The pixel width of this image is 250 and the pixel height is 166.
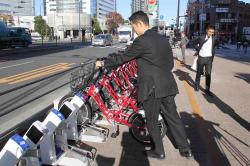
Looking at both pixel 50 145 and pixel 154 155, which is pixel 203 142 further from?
pixel 50 145

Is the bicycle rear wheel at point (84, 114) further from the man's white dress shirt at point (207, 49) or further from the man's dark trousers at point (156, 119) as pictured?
the man's white dress shirt at point (207, 49)

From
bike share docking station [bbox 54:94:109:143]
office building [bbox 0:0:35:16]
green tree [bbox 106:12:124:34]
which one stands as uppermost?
office building [bbox 0:0:35:16]

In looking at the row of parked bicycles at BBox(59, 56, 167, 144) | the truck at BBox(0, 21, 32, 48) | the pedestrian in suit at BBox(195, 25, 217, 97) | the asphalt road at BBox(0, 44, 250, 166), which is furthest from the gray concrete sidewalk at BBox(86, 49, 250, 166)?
the truck at BBox(0, 21, 32, 48)

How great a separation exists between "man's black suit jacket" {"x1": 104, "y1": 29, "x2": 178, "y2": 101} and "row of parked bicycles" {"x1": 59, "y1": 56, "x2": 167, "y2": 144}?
0.91m

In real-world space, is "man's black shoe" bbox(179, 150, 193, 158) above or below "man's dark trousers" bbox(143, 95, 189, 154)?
below

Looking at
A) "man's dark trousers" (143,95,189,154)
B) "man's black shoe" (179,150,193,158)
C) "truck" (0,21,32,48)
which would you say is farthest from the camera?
"truck" (0,21,32,48)

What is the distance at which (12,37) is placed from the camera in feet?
114

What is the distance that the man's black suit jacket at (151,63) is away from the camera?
4.34 metres

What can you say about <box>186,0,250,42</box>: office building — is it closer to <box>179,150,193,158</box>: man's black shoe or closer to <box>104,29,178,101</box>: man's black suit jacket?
<box>179,150,193,158</box>: man's black shoe

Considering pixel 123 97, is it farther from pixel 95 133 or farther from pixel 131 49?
pixel 131 49

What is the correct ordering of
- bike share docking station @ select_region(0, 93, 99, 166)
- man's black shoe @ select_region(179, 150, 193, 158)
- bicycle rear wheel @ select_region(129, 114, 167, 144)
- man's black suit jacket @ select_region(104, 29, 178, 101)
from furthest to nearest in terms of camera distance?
bicycle rear wheel @ select_region(129, 114, 167, 144) → man's black shoe @ select_region(179, 150, 193, 158) → man's black suit jacket @ select_region(104, 29, 178, 101) → bike share docking station @ select_region(0, 93, 99, 166)

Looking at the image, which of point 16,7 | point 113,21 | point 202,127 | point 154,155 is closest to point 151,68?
point 154,155

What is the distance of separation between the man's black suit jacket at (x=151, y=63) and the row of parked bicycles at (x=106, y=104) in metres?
0.91

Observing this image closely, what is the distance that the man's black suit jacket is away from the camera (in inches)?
171
